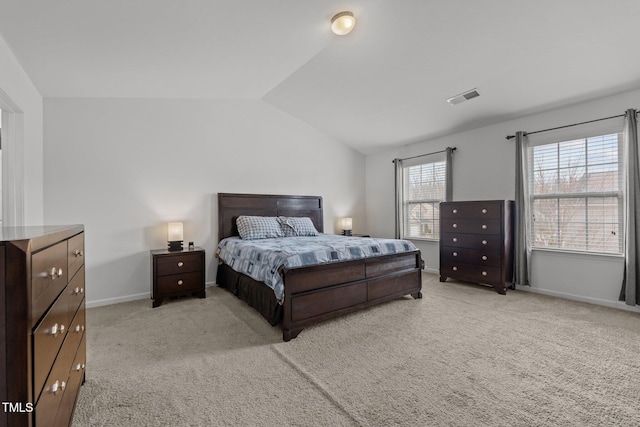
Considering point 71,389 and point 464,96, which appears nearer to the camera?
point 71,389

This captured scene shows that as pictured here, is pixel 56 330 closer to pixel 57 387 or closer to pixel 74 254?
pixel 57 387

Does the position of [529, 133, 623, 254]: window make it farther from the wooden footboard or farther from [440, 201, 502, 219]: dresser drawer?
the wooden footboard

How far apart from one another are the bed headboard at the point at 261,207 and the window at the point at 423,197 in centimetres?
164

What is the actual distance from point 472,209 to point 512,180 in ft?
2.17

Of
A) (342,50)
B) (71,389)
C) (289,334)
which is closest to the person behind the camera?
(71,389)

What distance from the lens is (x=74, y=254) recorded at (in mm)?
1539

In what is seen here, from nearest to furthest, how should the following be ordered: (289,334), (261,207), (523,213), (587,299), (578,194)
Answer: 1. (289,334)
2. (587,299)
3. (578,194)
4. (523,213)
5. (261,207)

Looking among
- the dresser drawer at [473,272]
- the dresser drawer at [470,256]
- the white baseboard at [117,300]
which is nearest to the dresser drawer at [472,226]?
the dresser drawer at [470,256]

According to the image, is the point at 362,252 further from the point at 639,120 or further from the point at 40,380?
the point at 639,120

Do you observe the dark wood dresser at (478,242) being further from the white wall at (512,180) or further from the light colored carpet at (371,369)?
the light colored carpet at (371,369)

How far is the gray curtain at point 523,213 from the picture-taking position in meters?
3.91

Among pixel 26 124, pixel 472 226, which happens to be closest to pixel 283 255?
pixel 26 124

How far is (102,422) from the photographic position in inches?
60.9

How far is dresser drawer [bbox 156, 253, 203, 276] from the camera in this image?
3446mm
